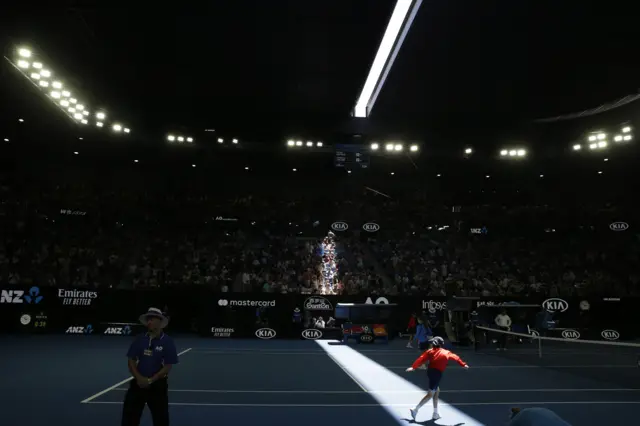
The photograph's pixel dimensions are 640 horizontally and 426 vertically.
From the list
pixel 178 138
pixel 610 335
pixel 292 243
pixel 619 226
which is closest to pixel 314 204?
pixel 292 243

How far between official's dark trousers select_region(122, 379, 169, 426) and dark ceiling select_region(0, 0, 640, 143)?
40.4 ft

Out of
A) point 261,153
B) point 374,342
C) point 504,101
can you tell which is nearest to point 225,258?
point 261,153

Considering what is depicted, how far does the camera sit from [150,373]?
19.4ft

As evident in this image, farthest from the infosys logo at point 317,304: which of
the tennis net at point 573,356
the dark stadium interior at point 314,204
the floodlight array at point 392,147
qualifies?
the floodlight array at point 392,147

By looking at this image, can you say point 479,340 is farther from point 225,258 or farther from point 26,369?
point 26,369

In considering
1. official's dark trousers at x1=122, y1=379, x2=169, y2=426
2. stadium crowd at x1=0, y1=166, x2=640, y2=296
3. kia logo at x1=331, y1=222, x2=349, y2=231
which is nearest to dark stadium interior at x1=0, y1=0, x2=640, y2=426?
stadium crowd at x1=0, y1=166, x2=640, y2=296

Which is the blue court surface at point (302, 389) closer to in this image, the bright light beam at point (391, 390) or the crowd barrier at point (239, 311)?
the bright light beam at point (391, 390)

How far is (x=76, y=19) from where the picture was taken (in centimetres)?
1520

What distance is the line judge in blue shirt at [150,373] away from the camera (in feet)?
18.9

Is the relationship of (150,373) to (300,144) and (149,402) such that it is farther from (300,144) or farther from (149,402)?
(300,144)

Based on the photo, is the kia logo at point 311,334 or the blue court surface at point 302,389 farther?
the kia logo at point 311,334

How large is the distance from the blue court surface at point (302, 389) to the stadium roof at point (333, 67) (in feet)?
36.5

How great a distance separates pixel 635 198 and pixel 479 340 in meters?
18.4

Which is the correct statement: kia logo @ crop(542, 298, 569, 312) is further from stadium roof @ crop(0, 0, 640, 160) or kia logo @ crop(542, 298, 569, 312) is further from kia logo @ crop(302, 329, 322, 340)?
kia logo @ crop(302, 329, 322, 340)
